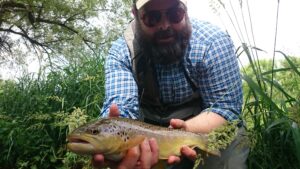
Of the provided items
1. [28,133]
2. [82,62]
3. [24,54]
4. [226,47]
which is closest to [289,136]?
[226,47]

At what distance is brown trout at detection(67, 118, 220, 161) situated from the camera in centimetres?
182

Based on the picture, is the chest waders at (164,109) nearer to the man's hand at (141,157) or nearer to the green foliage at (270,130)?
the green foliage at (270,130)

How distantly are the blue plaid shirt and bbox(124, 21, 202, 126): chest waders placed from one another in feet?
0.10

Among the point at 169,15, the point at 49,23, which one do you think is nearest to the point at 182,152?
the point at 169,15

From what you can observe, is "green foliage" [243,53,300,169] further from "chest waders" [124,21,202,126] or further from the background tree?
the background tree

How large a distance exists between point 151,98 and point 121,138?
3.61 ft

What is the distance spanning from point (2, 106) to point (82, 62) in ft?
3.06

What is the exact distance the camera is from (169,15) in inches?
114

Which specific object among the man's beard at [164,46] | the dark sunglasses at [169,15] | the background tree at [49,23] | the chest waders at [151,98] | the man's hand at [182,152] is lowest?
the man's hand at [182,152]

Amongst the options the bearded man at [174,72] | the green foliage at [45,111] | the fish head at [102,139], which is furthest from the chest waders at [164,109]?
the green foliage at [45,111]

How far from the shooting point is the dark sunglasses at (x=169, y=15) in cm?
288

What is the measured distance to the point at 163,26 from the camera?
288 centimetres

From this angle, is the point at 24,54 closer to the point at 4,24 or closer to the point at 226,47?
the point at 4,24

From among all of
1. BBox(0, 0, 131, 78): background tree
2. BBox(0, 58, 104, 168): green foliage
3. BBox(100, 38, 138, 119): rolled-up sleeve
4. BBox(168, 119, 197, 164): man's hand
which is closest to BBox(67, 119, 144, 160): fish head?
BBox(168, 119, 197, 164): man's hand
